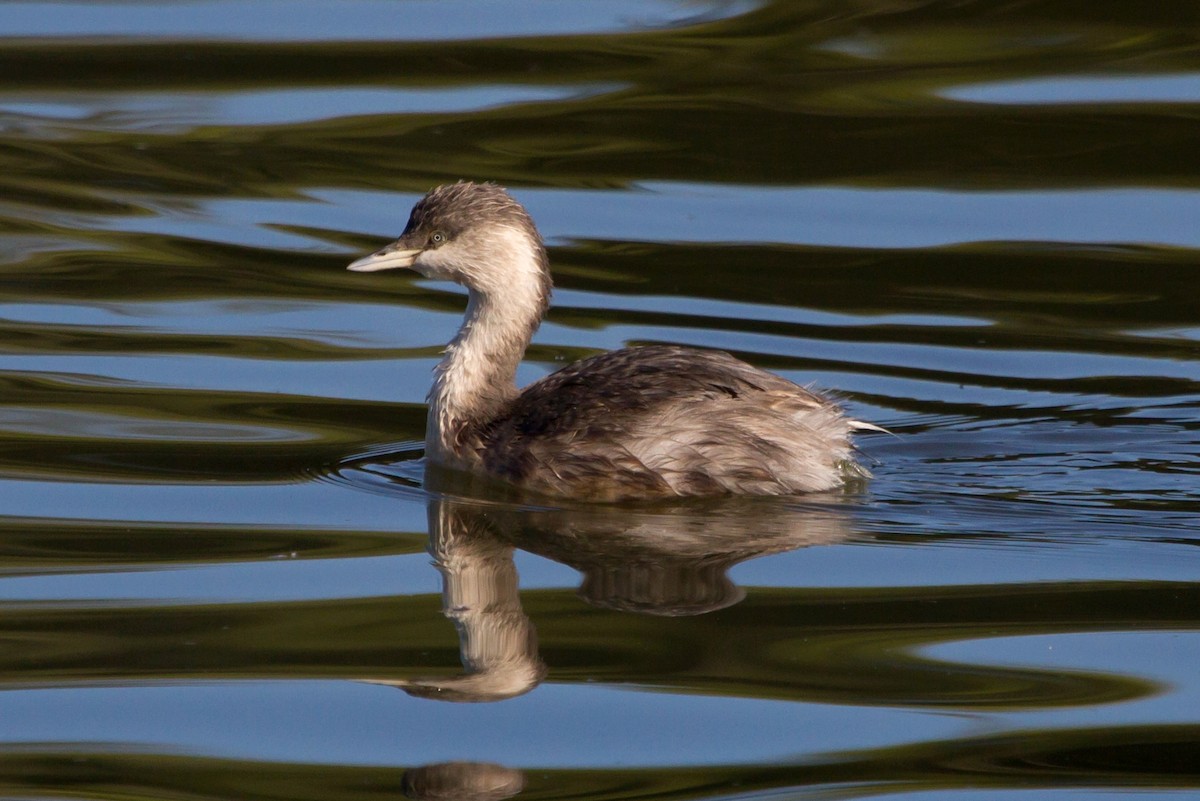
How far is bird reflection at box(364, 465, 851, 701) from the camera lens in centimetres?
583

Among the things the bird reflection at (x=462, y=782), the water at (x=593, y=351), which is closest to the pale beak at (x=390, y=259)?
the water at (x=593, y=351)

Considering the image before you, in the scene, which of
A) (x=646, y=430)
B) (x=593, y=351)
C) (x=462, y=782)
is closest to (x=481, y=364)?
(x=646, y=430)

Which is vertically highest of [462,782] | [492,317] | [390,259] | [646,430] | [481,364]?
[390,259]

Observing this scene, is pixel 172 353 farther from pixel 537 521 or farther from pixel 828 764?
pixel 828 764

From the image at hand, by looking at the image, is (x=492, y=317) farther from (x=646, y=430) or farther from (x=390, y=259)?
(x=646, y=430)

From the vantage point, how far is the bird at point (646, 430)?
7434 millimetres

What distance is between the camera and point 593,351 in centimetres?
957

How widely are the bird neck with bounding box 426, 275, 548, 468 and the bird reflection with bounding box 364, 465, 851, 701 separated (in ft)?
1.32

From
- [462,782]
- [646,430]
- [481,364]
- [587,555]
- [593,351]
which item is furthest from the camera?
[593,351]

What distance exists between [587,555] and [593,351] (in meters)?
2.87

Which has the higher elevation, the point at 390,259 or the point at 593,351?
the point at 390,259

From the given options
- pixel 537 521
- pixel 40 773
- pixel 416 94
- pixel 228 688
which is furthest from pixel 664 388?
pixel 416 94

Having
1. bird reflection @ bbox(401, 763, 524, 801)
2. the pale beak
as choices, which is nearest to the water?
bird reflection @ bbox(401, 763, 524, 801)

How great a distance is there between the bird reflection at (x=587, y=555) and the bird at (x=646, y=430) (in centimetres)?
12
